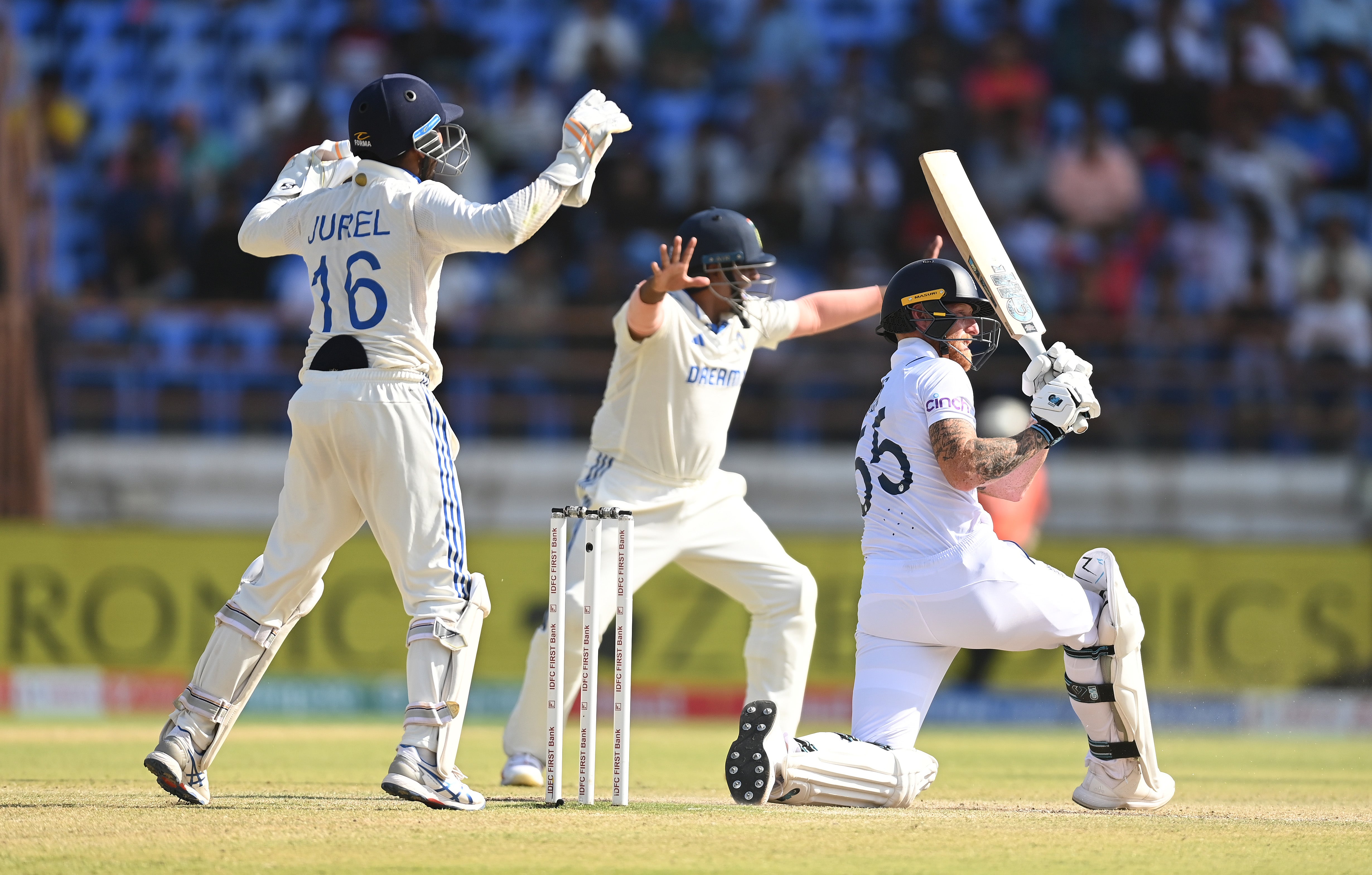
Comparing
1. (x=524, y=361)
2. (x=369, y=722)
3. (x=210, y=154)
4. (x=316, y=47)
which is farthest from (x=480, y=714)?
(x=316, y=47)

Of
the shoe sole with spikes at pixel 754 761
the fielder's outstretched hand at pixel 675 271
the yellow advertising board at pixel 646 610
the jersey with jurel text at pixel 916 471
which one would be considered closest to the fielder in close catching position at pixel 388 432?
the fielder's outstretched hand at pixel 675 271

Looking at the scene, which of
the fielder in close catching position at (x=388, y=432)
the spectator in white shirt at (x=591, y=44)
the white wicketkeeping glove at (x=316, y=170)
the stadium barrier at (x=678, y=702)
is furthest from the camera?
the spectator in white shirt at (x=591, y=44)

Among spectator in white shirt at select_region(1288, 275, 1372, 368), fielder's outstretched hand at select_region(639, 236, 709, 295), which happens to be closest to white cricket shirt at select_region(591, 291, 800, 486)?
fielder's outstretched hand at select_region(639, 236, 709, 295)

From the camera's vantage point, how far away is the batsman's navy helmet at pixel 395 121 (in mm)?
5473

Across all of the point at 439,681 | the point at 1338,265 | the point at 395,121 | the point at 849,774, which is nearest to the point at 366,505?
the point at 439,681

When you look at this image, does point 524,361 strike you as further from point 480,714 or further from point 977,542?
point 977,542

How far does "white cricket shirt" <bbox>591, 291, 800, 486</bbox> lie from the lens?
263 inches

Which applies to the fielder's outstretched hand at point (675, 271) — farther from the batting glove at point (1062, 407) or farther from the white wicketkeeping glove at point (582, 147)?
the batting glove at point (1062, 407)

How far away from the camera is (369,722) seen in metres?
11.2

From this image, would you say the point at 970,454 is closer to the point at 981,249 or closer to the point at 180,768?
the point at 981,249

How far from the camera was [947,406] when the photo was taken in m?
5.50

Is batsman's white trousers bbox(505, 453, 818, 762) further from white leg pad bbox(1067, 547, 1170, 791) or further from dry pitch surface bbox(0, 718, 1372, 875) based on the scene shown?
white leg pad bbox(1067, 547, 1170, 791)

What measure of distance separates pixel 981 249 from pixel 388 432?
2.19 metres

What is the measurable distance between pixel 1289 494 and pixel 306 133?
333 inches
